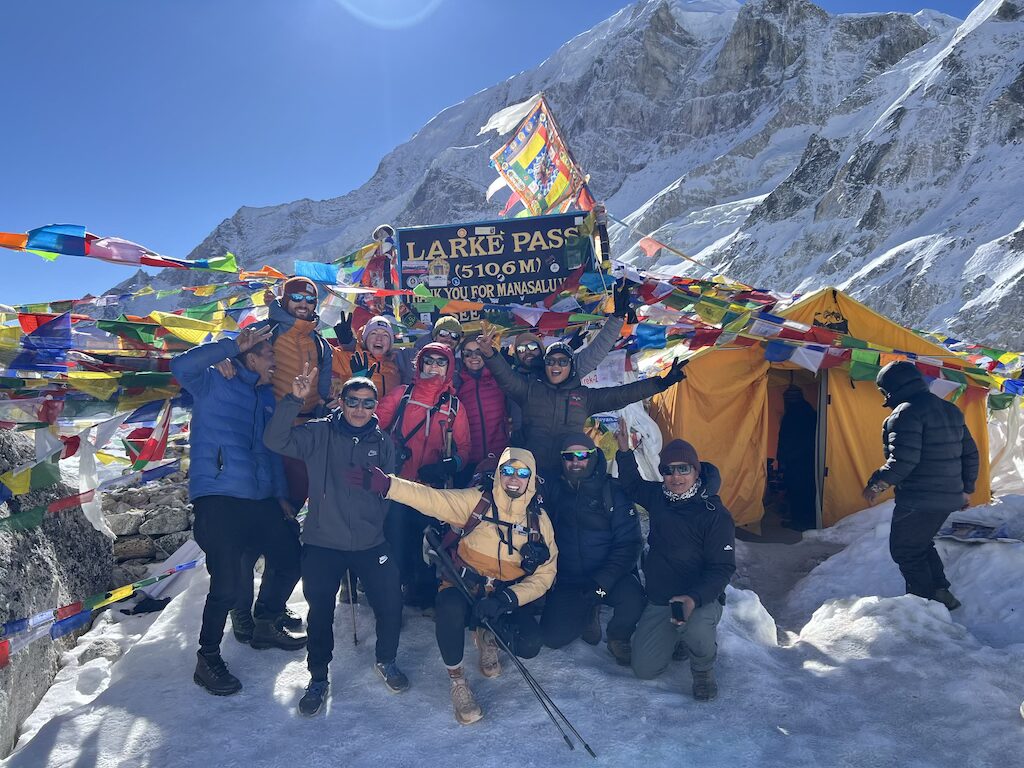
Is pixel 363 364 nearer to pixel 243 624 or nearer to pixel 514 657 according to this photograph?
pixel 243 624

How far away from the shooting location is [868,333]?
7.95 meters

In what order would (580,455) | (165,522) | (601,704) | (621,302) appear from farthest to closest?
(165,522) < (621,302) < (580,455) < (601,704)

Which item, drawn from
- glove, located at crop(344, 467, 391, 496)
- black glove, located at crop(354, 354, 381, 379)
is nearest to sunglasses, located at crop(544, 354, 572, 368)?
black glove, located at crop(354, 354, 381, 379)

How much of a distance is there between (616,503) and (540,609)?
859 mm

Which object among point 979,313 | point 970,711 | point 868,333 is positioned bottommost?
point 970,711

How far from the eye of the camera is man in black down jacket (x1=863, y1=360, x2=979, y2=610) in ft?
15.2

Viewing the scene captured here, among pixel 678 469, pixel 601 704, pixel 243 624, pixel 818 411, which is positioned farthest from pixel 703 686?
pixel 818 411

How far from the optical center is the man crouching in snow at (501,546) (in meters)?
3.77

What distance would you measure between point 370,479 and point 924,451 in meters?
4.05

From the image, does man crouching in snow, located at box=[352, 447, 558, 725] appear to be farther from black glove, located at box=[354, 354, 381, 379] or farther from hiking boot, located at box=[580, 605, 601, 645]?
black glove, located at box=[354, 354, 381, 379]

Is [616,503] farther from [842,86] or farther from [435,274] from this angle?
[842,86]

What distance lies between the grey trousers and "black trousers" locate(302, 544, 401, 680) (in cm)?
152

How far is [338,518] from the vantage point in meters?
3.63

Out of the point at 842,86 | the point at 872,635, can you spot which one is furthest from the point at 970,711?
the point at 842,86
